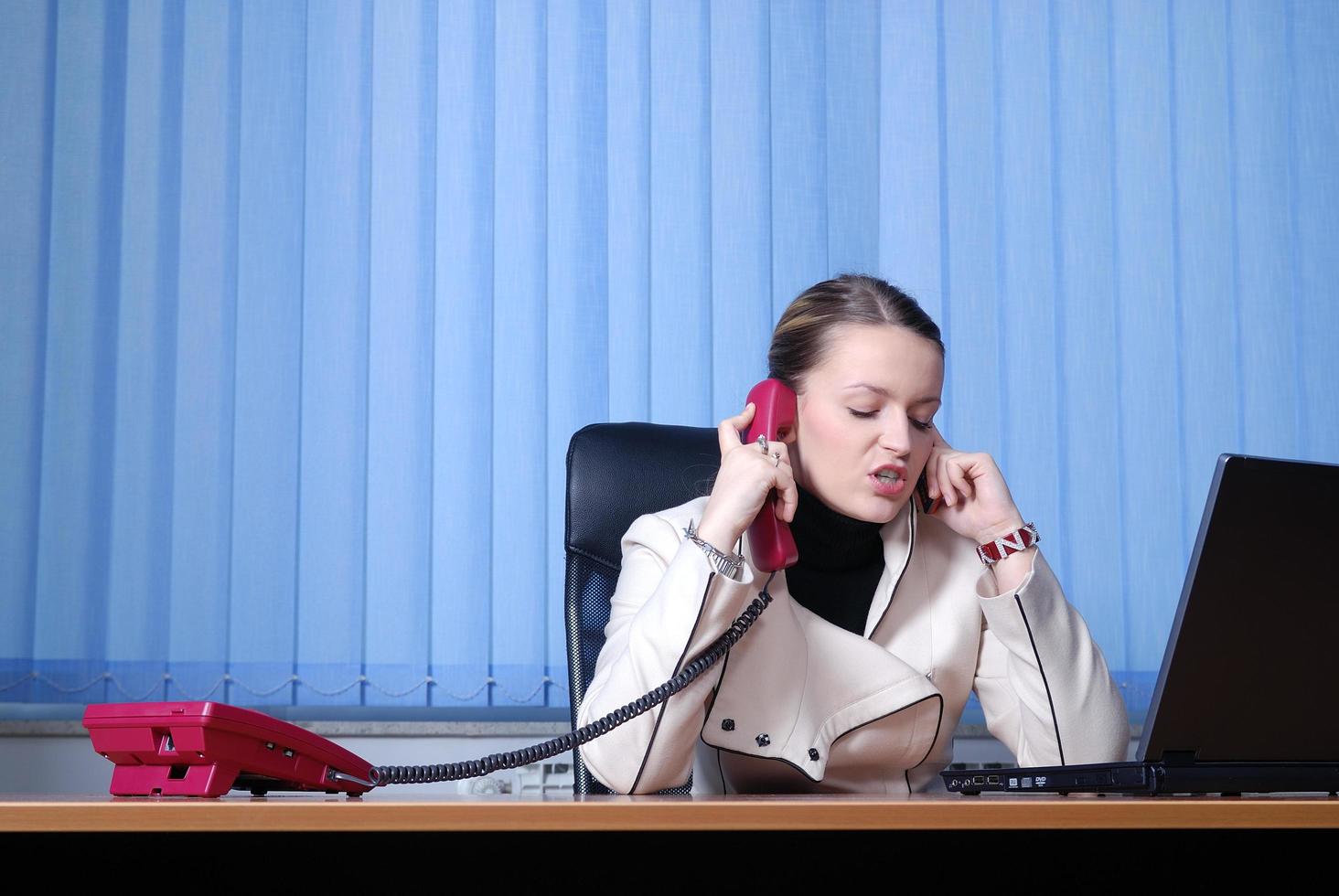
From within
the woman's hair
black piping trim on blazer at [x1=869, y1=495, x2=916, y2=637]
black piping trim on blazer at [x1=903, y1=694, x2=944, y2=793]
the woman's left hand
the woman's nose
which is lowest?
black piping trim on blazer at [x1=903, y1=694, x2=944, y2=793]

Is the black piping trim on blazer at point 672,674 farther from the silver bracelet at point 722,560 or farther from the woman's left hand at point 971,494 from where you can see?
the woman's left hand at point 971,494

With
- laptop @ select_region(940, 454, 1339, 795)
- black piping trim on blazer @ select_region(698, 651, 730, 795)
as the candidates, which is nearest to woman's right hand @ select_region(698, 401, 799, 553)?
black piping trim on blazer @ select_region(698, 651, 730, 795)

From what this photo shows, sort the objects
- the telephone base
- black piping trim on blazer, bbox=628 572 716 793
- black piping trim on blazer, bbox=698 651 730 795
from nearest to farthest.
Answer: the telephone base → black piping trim on blazer, bbox=628 572 716 793 → black piping trim on blazer, bbox=698 651 730 795

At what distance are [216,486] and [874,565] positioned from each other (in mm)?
1166

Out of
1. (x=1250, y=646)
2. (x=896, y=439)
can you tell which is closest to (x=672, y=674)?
(x=896, y=439)

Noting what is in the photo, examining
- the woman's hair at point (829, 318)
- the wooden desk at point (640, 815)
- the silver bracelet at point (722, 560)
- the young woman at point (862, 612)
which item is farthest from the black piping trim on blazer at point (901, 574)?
the wooden desk at point (640, 815)

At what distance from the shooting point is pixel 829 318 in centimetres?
154

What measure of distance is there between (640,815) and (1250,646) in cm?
44

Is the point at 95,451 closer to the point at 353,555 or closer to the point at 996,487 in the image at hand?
the point at 353,555

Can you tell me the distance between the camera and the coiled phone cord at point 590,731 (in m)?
0.95

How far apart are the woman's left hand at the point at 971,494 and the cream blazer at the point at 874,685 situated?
0.19 feet

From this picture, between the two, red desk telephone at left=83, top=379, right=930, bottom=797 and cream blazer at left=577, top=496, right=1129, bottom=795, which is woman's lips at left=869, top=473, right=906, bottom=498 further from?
red desk telephone at left=83, top=379, right=930, bottom=797

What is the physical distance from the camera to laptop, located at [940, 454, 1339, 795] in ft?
2.58

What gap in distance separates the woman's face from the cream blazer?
0.13 metres
